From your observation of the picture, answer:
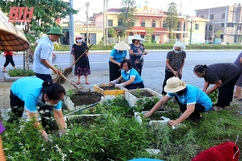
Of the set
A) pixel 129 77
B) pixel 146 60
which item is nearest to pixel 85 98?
pixel 129 77

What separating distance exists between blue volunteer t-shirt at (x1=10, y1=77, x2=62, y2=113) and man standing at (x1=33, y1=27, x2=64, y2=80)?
40.7 inches

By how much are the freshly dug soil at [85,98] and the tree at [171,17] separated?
115ft

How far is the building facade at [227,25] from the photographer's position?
5262 cm

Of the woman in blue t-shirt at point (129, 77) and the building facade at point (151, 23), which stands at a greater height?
the building facade at point (151, 23)

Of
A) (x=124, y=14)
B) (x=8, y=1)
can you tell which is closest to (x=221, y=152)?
(x=8, y=1)

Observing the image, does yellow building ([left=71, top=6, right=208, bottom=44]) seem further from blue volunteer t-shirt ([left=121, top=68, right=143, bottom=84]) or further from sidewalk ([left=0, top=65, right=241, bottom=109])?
blue volunteer t-shirt ([left=121, top=68, right=143, bottom=84])

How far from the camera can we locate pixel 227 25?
176 feet

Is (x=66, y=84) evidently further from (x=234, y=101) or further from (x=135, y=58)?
(x=234, y=101)

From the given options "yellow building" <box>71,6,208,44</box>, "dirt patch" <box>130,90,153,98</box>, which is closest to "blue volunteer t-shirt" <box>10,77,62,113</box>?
"dirt patch" <box>130,90,153,98</box>

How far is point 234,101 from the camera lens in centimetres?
581

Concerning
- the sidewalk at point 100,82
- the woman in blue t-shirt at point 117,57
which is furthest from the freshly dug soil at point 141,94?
the sidewalk at point 100,82

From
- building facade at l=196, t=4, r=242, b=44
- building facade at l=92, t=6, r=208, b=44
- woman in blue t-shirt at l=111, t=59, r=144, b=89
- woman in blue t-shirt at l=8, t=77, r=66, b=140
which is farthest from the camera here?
building facade at l=196, t=4, r=242, b=44

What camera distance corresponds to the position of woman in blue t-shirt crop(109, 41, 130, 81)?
6074mm

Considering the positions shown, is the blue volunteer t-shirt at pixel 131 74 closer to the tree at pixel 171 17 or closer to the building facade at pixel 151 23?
the building facade at pixel 151 23
